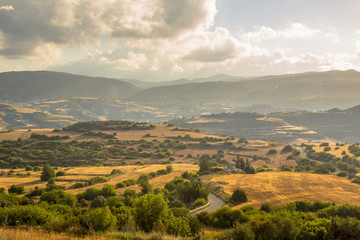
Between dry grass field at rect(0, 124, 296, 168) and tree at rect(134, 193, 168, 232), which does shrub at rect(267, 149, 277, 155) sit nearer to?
dry grass field at rect(0, 124, 296, 168)

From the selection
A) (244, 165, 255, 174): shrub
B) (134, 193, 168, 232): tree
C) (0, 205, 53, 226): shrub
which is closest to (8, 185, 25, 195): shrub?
(0, 205, 53, 226): shrub

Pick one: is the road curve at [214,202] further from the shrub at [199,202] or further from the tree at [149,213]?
the tree at [149,213]

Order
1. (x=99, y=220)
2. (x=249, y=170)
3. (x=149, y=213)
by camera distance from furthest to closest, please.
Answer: (x=249, y=170)
(x=149, y=213)
(x=99, y=220)

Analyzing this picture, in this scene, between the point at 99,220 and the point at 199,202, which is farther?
the point at 199,202

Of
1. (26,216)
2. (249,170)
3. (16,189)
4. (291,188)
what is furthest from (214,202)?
(16,189)

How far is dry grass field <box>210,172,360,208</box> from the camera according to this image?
5085 cm

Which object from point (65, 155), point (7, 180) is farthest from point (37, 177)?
point (65, 155)

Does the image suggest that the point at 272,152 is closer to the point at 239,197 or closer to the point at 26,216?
the point at 239,197

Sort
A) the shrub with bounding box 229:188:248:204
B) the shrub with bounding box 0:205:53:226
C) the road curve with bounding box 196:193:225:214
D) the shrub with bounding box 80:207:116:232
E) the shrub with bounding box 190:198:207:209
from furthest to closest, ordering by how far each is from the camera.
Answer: the shrub with bounding box 229:188:248:204, the shrub with bounding box 190:198:207:209, the road curve with bounding box 196:193:225:214, the shrub with bounding box 0:205:53:226, the shrub with bounding box 80:207:116:232

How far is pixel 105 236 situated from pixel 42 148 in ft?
463

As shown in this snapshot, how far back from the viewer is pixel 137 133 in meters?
194

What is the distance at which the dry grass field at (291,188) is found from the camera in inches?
2002

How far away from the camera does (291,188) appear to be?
5975 centimetres

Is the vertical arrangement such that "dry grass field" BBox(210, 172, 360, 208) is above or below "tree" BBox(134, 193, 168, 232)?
below
